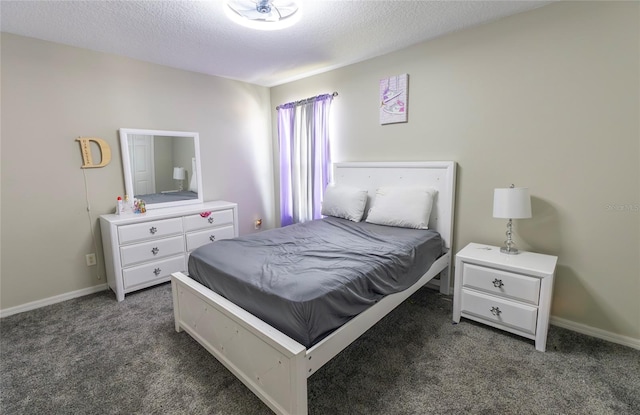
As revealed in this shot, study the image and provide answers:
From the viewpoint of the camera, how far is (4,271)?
8.21 ft

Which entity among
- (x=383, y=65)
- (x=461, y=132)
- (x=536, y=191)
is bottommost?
(x=536, y=191)

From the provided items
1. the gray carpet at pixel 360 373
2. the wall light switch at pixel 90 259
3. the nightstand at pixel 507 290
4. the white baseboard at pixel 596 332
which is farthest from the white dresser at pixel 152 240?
the white baseboard at pixel 596 332

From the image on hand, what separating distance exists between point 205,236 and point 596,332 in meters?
3.48

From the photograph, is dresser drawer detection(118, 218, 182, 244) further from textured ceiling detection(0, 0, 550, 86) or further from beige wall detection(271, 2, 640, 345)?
beige wall detection(271, 2, 640, 345)

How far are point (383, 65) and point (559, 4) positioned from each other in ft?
4.56

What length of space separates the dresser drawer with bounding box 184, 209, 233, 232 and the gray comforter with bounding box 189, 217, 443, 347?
1066mm

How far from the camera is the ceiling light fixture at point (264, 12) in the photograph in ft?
6.32

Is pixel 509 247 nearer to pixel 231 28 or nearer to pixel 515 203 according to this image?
pixel 515 203

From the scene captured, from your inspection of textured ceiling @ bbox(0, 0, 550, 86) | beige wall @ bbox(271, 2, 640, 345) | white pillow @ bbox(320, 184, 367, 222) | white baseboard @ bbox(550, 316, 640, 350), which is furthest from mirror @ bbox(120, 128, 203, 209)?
white baseboard @ bbox(550, 316, 640, 350)

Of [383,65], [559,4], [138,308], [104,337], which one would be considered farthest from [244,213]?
[559,4]

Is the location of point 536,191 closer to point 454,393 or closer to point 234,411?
point 454,393

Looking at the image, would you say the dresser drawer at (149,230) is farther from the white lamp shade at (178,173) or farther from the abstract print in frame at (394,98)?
the abstract print in frame at (394,98)

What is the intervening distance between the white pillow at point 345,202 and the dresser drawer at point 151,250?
1572 millimetres

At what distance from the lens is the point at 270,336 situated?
140 cm
